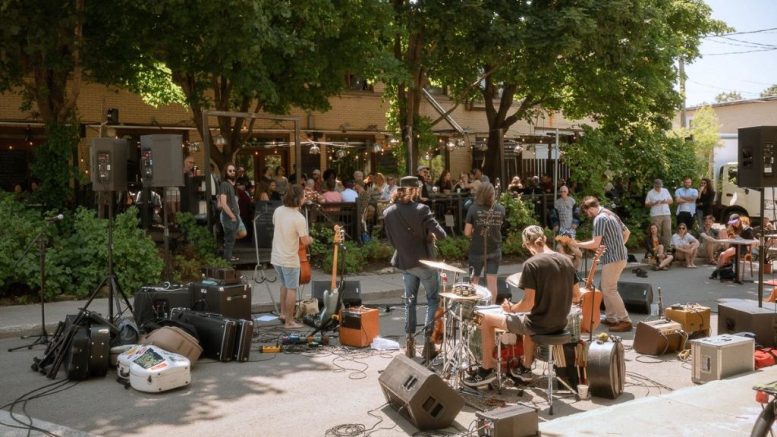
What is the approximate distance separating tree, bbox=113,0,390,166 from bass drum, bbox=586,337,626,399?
839cm

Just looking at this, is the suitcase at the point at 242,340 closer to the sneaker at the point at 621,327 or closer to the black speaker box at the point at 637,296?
the sneaker at the point at 621,327

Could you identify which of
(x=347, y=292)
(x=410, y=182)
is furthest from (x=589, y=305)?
(x=347, y=292)

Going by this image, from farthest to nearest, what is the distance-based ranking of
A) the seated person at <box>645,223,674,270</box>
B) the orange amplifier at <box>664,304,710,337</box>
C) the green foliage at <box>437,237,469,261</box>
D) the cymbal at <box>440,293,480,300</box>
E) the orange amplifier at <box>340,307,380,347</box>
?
the seated person at <box>645,223,674,270</box> → the green foliage at <box>437,237,469,261</box> → the orange amplifier at <box>664,304,710,337</box> → the orange amplifier at <box>340,307,380,347</box> → the cymbal at <box>440,293,480,300</box>

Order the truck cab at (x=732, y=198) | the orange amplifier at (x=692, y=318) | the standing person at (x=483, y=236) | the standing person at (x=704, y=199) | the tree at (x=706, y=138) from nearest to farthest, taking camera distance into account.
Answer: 1. the orange amplifier at (x=692, y=318)
2. the standing person at (x=483, y=236)
3. the standing person at (x=704, y=199)
4. the truck cab at (x=732, y=198)
5. the tree at (x=706, y=138)

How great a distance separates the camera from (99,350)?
791 centimetres

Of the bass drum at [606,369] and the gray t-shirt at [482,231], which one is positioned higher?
the gray t-shirt at [482,231]

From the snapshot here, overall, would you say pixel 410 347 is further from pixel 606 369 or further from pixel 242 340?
pixel 606 369

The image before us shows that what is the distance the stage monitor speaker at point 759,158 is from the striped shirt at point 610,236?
215 cm

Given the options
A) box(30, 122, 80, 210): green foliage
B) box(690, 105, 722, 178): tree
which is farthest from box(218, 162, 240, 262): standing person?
box(690, 105, 722, 178): tree

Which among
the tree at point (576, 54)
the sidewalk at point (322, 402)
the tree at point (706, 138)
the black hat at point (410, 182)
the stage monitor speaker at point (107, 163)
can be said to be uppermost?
the tree at point (576, 54)

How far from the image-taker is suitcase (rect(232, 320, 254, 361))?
860 centimetres

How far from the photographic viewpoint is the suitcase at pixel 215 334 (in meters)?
8.60

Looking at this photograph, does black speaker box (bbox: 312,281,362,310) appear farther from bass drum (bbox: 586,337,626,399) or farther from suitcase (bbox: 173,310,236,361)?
bass drum (bbox: 586,337,626,399)

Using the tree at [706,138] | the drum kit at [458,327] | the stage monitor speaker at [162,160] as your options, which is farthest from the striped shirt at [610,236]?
the tree at [706,138]
